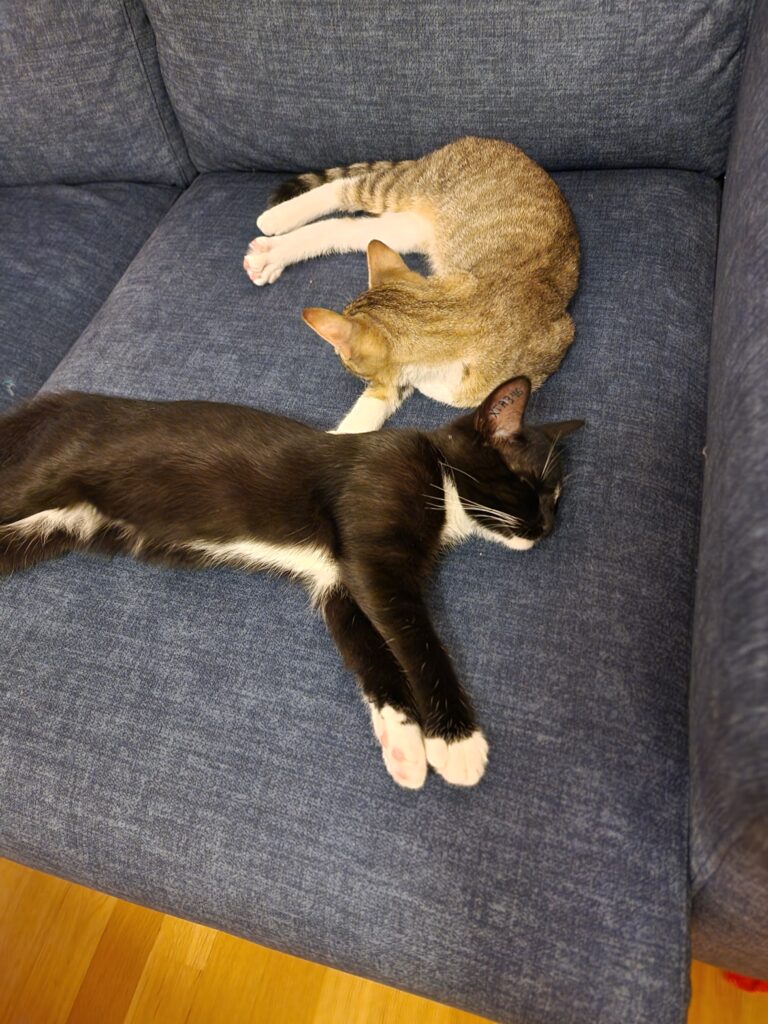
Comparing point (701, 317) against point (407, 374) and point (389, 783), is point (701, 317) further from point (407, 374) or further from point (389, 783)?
point (389, 783)

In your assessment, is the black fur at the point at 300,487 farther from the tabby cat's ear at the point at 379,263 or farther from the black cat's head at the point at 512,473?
the tabby cat's ear at the point at 379,263

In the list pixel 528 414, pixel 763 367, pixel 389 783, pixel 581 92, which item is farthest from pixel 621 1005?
pixel 581 92

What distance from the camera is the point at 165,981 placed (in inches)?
50.1

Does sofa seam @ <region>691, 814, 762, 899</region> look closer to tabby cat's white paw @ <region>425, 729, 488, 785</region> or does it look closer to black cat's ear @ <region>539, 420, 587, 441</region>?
tabby cat's white paw @ <region>425, 729, 488, 785</region>

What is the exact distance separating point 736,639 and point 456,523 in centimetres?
50

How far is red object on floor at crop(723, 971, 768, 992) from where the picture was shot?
44.4 inches

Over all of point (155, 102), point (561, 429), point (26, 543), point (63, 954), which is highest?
point (155, 102)

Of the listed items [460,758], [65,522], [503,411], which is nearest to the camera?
[460,758]

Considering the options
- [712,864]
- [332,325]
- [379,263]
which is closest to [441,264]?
[379,263]

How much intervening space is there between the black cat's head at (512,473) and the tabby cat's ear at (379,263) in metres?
0.47

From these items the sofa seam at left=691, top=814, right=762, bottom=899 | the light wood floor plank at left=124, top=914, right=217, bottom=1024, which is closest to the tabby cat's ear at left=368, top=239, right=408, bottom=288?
the sofa seam at left=691, top=814, right=762, bottom=899

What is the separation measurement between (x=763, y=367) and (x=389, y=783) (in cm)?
71

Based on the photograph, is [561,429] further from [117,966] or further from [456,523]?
[117,966]

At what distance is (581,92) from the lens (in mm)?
1364
